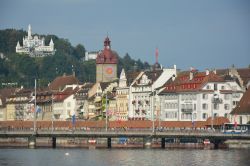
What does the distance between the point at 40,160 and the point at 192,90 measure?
59792mm

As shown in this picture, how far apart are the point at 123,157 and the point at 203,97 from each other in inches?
2056

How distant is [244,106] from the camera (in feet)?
554

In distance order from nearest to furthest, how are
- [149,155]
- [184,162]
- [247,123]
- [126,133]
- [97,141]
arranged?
[184,162], [149,155], [126,133], [247,123], [97,141]

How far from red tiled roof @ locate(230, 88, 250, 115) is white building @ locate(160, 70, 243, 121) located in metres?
4.60

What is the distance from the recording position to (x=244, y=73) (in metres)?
187

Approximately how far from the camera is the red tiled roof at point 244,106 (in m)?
167

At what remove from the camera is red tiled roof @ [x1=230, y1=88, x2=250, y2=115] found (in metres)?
167

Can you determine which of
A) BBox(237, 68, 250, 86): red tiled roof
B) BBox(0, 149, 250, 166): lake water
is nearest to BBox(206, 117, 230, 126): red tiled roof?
BBox(237, 68, 250, 86): red tiled roof

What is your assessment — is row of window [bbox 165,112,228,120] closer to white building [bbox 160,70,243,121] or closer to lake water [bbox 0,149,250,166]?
white building [bbox 160,70,243,121]

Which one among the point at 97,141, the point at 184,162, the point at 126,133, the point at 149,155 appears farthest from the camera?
the point at 97,141

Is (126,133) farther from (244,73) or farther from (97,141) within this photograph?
(244,73)

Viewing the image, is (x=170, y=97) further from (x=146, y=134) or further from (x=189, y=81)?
(x=146, y=134)

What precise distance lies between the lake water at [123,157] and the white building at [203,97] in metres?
33.6

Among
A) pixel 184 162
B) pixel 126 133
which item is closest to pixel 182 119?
pixel 126 133
